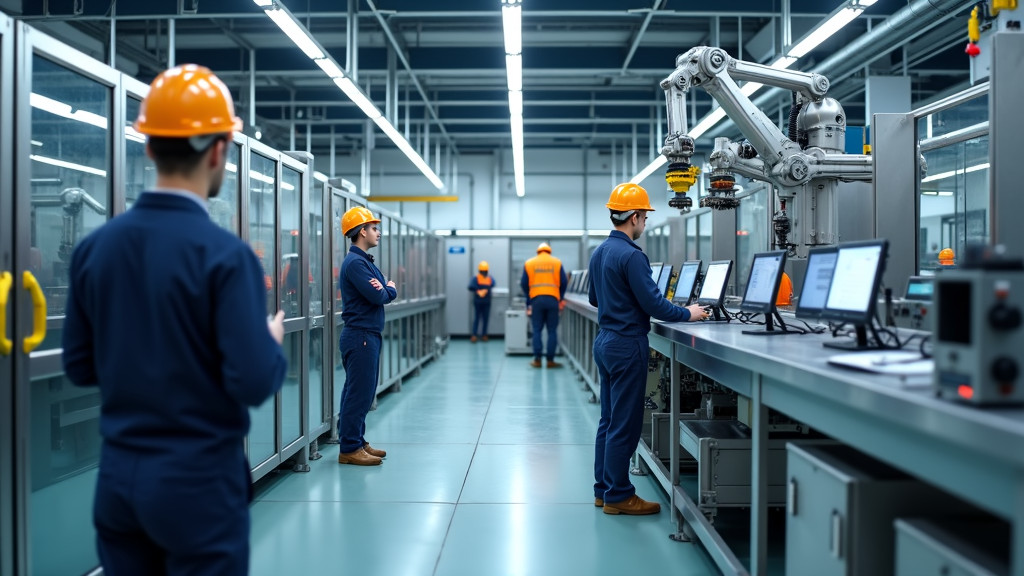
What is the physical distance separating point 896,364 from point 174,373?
5.30 feet

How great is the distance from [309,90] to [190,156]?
9.80m

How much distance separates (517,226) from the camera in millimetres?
14414

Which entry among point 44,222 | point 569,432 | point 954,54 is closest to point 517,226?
point 954,54

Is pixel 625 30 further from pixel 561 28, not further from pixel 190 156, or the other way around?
pixel 190 156

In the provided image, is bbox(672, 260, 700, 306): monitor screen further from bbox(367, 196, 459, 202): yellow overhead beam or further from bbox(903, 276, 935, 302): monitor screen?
bbox(367, 196, 459, 202): yellow overhead beam

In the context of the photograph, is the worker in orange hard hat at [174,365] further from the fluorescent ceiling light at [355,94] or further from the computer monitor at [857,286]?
the fluorescent ceiling light at [355,94]

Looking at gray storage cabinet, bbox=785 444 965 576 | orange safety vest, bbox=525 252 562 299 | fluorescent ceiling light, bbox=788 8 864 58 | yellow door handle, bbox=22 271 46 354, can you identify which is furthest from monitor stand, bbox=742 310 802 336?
orange safety vest, bbox=525 252 562 299

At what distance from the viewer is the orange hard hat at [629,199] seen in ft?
11.3

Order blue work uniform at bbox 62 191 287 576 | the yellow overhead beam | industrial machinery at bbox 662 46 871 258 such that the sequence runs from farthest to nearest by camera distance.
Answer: the yellow overhead beam
industrial machinery at bbox 662 46 871 258
blue work uniform at bbox 62 191 287 576

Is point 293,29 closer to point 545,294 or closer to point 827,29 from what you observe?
point 827,29

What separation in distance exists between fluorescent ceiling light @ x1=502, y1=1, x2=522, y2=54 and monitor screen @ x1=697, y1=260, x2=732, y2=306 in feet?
6.70

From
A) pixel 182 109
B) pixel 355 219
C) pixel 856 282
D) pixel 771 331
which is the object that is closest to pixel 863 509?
pixel 856 282

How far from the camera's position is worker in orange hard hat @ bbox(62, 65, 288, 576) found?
124 cm

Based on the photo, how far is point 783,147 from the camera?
3.39 m
